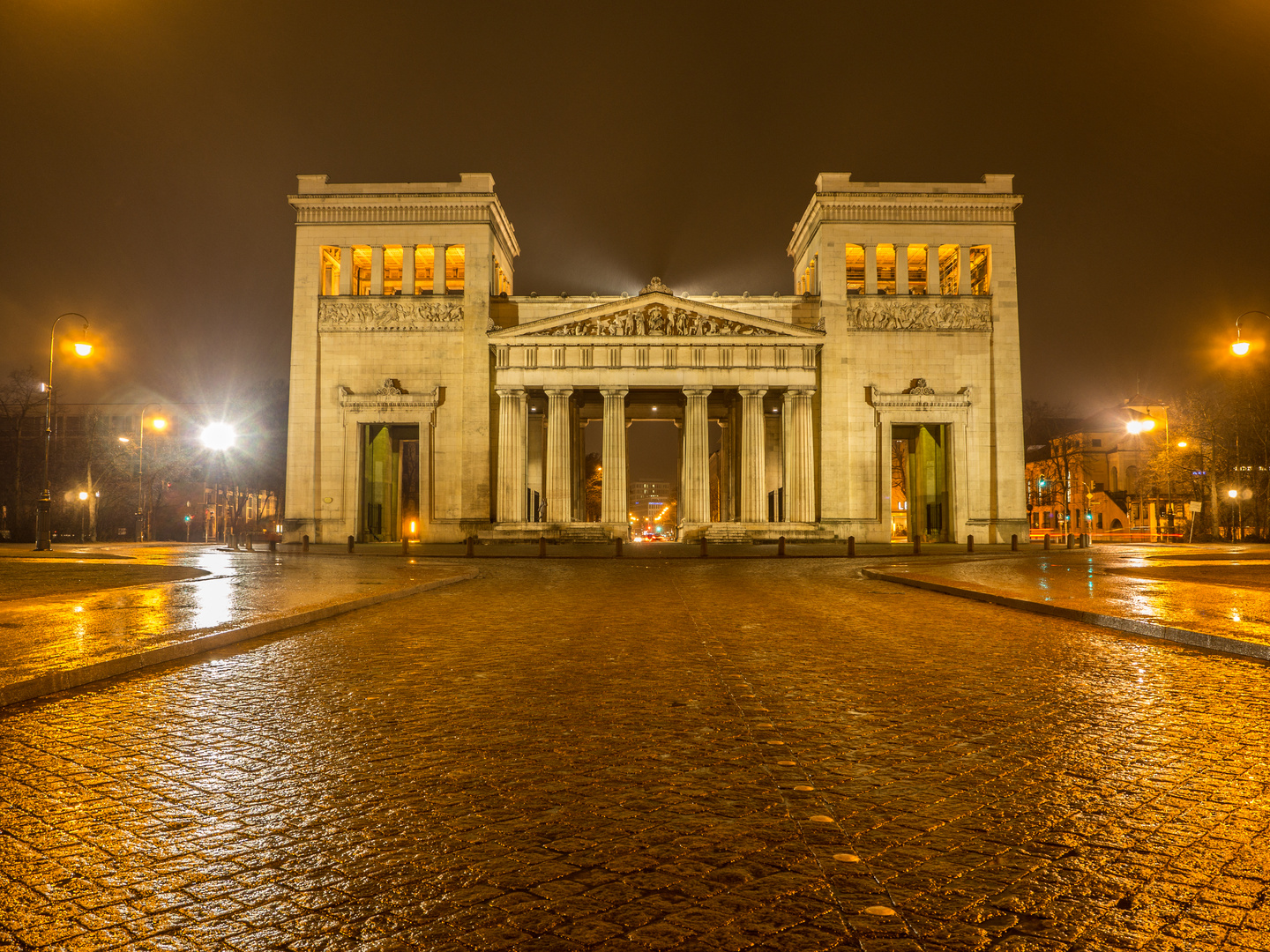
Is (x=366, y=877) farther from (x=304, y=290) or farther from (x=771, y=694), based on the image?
(x=304, y=290)

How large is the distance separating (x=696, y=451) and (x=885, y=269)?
1625cm

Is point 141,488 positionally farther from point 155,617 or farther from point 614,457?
point 155,617

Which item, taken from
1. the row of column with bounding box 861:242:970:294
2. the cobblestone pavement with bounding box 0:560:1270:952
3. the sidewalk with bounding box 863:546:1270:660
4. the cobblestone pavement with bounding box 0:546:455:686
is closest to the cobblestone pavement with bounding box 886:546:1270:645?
the sidewalk with bounding box 863:546:1270:660

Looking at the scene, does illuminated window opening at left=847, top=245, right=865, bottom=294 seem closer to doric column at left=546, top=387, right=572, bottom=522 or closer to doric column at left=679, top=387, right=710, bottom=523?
doric column at left=679, top=387, right=710, bottom=523

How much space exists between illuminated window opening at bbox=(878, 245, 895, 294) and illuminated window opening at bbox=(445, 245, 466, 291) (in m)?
24.9

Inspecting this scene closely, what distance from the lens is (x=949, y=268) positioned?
2078 inches

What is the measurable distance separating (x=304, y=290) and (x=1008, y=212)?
137 ft

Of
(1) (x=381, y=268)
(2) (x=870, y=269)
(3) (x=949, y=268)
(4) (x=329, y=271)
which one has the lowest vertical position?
(2) (x=870, y=269)

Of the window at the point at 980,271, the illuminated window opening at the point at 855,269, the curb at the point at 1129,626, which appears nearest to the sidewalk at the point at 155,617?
the curb at the point at 1129,626

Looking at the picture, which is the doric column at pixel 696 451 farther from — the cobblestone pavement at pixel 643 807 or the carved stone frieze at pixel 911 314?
the cobblestone pavement at pixel 643 807

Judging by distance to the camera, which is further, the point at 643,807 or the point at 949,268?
the point at 949,268

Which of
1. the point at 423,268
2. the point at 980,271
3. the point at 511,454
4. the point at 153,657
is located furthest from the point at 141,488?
the point at 153,657

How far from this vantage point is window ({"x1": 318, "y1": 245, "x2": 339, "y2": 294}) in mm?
50594

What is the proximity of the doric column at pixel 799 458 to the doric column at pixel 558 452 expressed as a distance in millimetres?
12591
